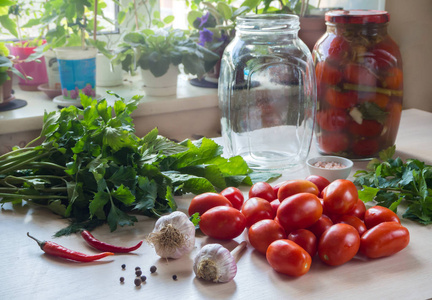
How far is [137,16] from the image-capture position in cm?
208

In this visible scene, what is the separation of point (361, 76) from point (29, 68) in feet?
4.33

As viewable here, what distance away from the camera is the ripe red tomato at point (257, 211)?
88 cm

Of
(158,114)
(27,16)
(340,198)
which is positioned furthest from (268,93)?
(27,16)

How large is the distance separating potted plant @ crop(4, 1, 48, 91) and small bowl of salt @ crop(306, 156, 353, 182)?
1238 mm

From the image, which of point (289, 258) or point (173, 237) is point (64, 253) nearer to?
point (173, 237)

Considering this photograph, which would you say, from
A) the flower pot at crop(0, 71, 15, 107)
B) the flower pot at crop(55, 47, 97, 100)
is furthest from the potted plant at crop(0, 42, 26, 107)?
the flower pot at crop(55, 47, 97, 100)

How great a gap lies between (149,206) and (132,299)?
24 centimetres

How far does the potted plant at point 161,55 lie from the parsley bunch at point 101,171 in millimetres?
757

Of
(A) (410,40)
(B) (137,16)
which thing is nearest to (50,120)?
(B) (137,16)

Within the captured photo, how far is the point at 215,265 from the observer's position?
0.73m

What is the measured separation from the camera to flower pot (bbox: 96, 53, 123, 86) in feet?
6.64

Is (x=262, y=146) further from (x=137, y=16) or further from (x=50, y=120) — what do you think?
(x=137, y=16)

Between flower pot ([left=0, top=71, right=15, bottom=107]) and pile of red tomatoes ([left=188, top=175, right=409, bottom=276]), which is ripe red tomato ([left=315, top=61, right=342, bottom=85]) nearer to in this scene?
pile of red tomatoes ([left=188, top=175, right=409, bottom=276])

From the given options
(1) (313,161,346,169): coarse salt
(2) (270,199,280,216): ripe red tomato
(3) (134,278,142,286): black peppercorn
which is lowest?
(3) (134,278,142,286): black peppercorn
